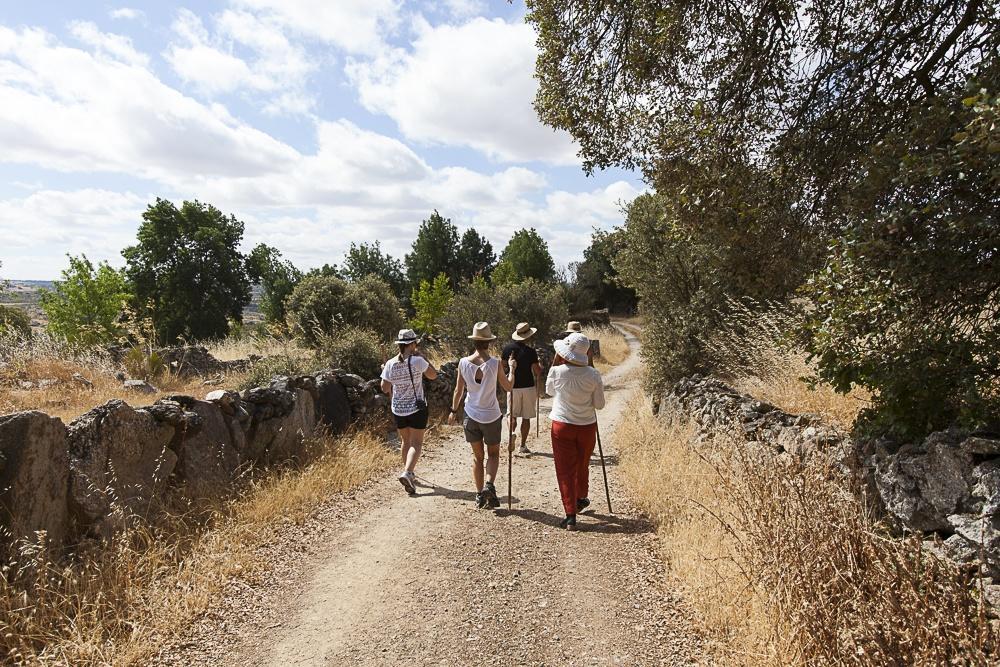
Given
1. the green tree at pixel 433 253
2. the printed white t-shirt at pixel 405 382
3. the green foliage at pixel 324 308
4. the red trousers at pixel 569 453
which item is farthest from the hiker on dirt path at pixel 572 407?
the green tree at pixel 433 253

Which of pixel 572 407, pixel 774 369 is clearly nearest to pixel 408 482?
pixel 572 407

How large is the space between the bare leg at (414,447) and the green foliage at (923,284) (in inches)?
190

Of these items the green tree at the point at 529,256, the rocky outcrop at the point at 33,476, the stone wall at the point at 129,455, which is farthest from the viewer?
the green tree at the point at 529,256

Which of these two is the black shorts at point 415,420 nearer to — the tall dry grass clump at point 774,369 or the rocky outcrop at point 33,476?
the rocky outcrop at point 33,476

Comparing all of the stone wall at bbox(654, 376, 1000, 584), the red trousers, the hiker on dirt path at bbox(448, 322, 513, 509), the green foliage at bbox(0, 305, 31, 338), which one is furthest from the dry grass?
the green foliage at bbox(0, 305, 31, 338)

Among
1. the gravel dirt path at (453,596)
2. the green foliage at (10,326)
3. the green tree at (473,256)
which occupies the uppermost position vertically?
the green tree at (473,256)

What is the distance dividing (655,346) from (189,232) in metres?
40.3

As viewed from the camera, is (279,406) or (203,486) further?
(279,406)

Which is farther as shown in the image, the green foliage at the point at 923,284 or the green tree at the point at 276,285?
the green tree at the point at 276,285

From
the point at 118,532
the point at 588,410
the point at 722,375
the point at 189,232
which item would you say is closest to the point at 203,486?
the point at 118,532

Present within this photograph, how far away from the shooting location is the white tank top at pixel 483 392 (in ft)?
22.0

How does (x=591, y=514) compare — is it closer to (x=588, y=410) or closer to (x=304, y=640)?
(x=588, y=410)

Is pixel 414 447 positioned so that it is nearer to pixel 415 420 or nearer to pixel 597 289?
pixel 415 420

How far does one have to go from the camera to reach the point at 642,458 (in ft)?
26.1
